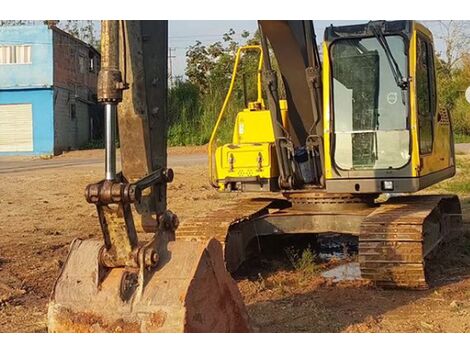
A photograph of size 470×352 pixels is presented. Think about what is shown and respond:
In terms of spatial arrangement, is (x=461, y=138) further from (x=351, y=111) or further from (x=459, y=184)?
(x=351, y=111)

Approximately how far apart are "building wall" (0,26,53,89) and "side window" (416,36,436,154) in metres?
26.1

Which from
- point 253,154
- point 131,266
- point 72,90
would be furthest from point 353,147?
point 72,90

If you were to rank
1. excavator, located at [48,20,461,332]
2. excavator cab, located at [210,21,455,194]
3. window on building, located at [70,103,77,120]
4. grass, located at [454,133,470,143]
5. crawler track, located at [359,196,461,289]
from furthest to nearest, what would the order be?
window on building, located at [70,103,77,120] < grass, located at [454,133,470,143] < excavator cab, located at [210,21,455,194] < crawler track, located at [359,196,461,289] < excavator, located at [48,20,461,332]

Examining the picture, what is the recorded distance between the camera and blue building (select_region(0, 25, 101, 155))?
3156 cm

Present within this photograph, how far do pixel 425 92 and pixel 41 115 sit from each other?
2676 centimetres

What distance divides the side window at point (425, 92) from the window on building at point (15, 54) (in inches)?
1052

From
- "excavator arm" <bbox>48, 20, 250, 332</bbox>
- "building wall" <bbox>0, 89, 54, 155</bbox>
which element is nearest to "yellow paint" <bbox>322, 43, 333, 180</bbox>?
"excavator arm" <bbox>48, 20, 250, 332</bbox>

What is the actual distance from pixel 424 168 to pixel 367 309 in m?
2.03

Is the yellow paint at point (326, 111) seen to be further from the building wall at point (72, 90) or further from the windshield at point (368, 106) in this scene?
the building wall at point (72, 90)

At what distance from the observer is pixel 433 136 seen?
766cm

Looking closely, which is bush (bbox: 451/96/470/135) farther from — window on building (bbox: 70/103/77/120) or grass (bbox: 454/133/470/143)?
window on building (bbox: 70/103/77/120)

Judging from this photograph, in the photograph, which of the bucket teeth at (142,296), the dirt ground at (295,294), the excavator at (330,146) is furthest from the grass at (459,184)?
the bucket teeth at (142,296)

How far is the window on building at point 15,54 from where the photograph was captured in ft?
104

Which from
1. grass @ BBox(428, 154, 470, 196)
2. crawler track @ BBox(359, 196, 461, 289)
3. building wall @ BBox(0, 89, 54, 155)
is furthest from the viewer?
building wall @ BBox(0, 89, 54, 155)
